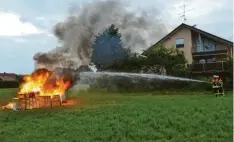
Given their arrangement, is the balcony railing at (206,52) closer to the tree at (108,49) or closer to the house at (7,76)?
the tree at (108,49)

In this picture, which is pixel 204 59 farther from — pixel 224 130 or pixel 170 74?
pixel 224 130

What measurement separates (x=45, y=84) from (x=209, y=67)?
2661cm

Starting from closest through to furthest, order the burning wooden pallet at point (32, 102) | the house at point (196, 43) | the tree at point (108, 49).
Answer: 1. the burning wooden pallet at point (32, 102)
2. the tree at point (108, 49)
3. the house at point (196, 43)

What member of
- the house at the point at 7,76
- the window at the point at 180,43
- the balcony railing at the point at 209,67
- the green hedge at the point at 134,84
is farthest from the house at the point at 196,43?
the house at the point at 7,76

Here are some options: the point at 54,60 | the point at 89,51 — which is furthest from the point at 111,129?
the point at 89,51

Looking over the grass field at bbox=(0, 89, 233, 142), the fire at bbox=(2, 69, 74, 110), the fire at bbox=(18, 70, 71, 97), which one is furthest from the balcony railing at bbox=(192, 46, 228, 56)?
the grass field at bbox=(0, 89, 233, 142)

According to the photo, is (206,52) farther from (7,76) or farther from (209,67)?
(7,76)

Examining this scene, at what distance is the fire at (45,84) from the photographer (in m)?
23.2

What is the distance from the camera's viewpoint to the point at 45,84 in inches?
923

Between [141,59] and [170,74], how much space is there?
370 cm

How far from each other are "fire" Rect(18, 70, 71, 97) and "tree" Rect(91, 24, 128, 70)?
20.3m

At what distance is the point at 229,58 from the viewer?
42.2 meters

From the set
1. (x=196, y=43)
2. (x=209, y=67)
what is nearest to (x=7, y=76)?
(x=196, y=43)

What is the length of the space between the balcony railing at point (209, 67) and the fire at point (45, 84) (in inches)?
923
